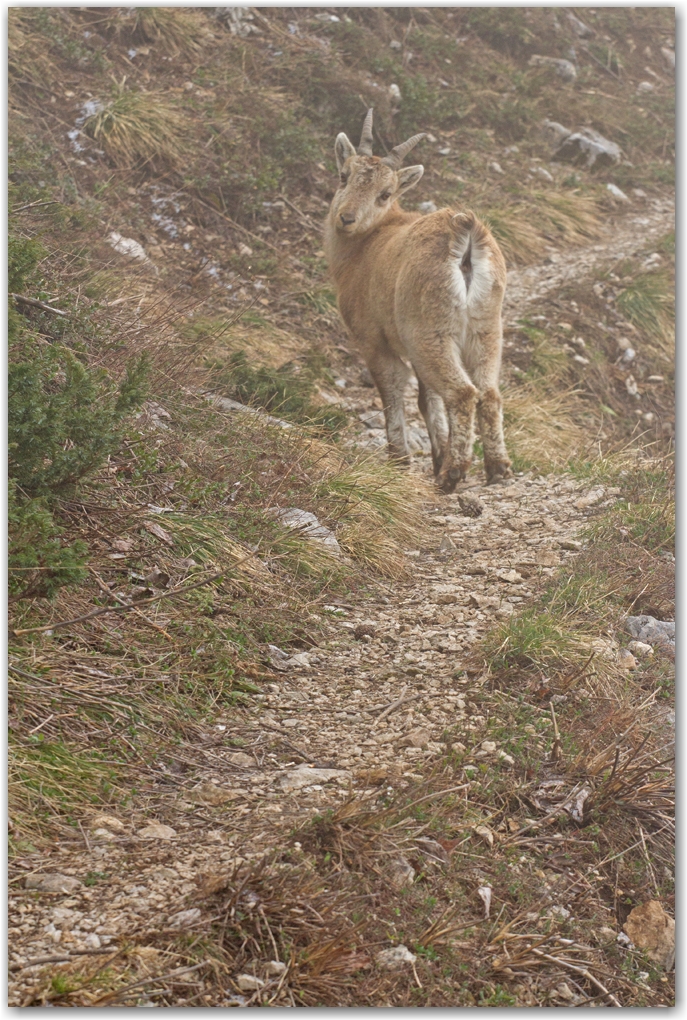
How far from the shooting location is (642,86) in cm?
1691

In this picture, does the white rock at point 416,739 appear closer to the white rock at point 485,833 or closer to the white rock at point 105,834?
A: the white rock at point 485,833

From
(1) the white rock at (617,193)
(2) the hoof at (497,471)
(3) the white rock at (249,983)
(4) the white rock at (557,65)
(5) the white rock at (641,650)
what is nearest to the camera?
(3) the white rock at (249,983)

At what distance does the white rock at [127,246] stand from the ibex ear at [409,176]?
2678 millimetres

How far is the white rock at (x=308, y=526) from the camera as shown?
18.5ft

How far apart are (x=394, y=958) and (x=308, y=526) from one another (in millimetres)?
2954

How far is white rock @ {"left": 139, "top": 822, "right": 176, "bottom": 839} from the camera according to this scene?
11.2 ft

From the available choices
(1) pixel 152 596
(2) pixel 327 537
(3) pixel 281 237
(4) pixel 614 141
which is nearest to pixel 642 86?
(4) pixel 614 141

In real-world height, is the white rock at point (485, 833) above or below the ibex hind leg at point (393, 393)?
above

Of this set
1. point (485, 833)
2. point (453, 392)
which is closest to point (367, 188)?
point (453, 392)

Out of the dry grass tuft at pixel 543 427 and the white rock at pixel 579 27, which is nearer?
→ the dry grass tuft at pixel 543 427

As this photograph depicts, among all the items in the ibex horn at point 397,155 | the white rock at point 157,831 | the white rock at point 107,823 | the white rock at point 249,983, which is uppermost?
the ibex horn at point 397,155

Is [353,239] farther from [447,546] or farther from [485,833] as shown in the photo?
[485,833]

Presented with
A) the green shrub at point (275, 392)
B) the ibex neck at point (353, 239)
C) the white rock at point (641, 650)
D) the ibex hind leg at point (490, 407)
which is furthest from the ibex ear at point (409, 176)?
the white rock at point (641, 650)

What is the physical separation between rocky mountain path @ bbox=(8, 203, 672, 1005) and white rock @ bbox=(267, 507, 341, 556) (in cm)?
44
